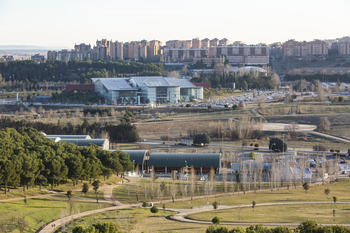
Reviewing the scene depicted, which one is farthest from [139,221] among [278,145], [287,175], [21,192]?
[278,145]

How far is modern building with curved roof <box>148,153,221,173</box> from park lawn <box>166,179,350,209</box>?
4.79 meters

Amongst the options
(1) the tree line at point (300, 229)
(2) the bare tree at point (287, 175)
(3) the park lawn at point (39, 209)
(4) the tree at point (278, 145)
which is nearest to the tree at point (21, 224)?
(3) the park lawn at point (39, 209)

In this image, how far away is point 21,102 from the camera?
187ft

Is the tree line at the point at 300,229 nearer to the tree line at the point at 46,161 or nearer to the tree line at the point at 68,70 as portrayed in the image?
the tree line at the point at 46,161

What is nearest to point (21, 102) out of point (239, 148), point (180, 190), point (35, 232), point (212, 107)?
point (212, 107)

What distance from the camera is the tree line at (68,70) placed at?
69.4 metres

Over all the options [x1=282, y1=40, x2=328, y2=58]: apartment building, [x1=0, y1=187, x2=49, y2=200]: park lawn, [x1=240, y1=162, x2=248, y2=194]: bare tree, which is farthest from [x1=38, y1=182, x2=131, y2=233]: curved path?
[x1=282, y1=40, x2=328, y2=58]: apartment building

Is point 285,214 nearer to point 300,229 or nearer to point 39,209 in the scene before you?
point 300,229

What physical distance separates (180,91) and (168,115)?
40.8ft

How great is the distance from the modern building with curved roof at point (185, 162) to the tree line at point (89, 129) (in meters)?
8.51

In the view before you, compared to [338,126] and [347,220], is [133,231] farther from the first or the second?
[338,126]

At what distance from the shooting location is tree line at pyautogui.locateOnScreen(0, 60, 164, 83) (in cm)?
6938

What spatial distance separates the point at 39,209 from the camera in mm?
20703

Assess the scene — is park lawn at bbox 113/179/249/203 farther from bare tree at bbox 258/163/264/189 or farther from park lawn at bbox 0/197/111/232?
park lawn at bbox 0/197/111/232
